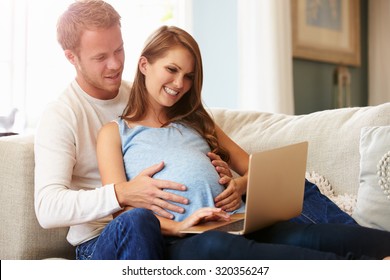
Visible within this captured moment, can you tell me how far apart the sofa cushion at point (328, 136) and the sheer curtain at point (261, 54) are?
4.64 ft

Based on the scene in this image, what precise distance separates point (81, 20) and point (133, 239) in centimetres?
65

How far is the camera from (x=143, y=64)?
5.43 feet

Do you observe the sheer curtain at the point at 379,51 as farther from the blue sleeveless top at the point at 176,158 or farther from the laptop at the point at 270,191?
the laptop at the point at 270,191

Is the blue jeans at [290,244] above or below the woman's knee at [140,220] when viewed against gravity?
below

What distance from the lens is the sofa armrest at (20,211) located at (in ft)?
5.23

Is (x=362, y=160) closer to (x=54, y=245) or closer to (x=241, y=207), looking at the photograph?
(x=241, y=207)

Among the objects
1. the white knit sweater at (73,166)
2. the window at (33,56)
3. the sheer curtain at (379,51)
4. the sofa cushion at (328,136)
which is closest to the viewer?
the white knit sweater at (73,166)

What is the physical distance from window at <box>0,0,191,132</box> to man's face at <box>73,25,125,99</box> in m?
0.99

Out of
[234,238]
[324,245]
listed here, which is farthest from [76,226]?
[324,245]

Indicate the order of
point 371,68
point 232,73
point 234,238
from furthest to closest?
point 371,68, point 232,73, point 234,238

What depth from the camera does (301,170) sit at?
1.39 metres

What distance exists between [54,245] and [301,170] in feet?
2.35

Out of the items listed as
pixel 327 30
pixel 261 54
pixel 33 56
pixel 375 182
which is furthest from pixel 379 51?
pixel 375 182

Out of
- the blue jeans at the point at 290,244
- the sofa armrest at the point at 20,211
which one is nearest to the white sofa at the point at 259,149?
the sofa armrest at the point at 20,211
